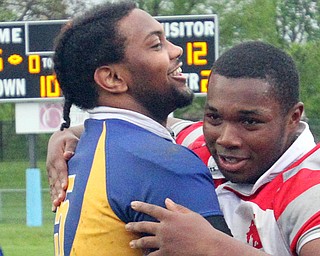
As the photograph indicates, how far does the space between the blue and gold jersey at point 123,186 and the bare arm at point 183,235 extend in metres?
0.04

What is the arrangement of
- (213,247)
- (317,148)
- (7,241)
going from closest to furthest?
(213,247) → (317,148) → (7,241)

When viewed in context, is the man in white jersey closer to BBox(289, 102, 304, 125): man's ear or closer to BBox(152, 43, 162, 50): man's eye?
BBox(289, 102, 304, 125): man's ear

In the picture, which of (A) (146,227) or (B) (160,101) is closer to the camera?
(A) (146,227)

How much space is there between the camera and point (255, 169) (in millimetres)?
2482

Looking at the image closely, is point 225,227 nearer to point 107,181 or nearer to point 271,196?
point 271,196

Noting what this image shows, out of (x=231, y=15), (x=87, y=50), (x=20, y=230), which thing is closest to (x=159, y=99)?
(x=87, y=50)

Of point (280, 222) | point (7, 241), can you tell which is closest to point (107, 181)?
point (280, 222)

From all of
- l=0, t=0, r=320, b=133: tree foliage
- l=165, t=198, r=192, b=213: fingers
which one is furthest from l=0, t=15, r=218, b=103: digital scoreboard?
l=0, t=0, r=320, b=133: tree foliage

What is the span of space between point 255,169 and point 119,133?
0.38 metres

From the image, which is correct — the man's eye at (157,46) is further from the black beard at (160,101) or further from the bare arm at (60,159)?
the bare arm at (60,159)

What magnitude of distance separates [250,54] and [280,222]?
0.50 m

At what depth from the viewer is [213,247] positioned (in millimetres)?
2252

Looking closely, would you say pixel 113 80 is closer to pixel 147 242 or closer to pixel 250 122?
pixel 250 122

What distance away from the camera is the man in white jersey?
89.0 inches
